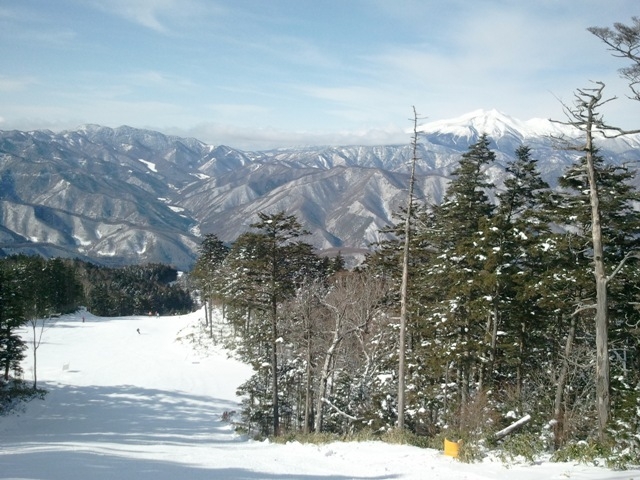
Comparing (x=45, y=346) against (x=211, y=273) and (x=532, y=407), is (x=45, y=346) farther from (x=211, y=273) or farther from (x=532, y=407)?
(x=532, y=407)

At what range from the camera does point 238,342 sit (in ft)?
168

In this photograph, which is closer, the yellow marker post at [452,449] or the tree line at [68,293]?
the yellow marker post at [452,449]

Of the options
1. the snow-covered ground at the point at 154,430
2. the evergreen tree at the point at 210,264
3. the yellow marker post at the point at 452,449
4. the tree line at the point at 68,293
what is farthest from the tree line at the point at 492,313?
the evergreen tree at the point at 210,264

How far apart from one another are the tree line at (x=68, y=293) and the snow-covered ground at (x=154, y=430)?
148 inches

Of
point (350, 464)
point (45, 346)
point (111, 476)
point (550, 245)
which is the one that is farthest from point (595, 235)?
point (45, 346)

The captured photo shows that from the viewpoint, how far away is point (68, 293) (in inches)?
3255

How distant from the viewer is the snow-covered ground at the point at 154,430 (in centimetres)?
920

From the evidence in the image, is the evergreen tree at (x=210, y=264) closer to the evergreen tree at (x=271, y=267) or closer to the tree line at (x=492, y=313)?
the tree line at (x=492, y=313)

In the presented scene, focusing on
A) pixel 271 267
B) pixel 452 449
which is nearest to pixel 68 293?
pixel 271 267

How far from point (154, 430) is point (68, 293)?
2552 inches

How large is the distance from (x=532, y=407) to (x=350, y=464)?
31.6 ft

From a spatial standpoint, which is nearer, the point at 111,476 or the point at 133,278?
the point at 111,476

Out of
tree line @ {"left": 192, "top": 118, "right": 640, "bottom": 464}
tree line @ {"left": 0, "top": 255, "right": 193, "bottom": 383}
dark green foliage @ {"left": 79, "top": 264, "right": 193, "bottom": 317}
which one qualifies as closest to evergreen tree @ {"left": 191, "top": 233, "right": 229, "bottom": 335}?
tree line @ {"left": 0, "top": 255, "right": 193, "bottom": 383}

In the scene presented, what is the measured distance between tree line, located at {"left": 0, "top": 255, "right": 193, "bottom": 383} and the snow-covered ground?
3.77 m
